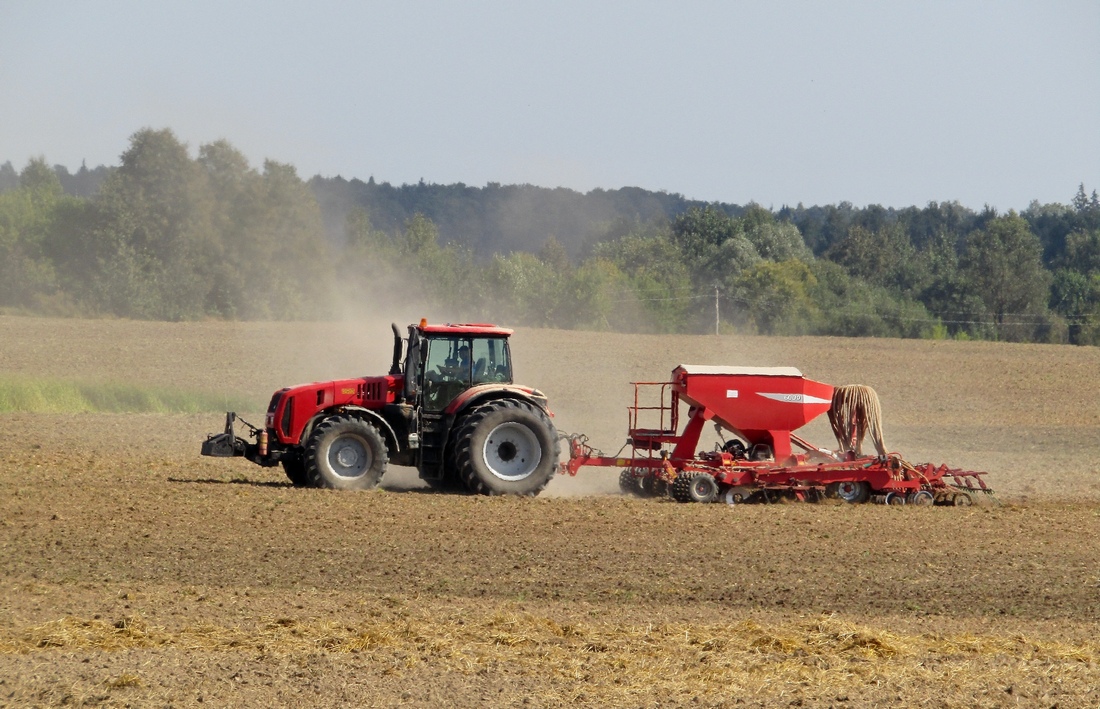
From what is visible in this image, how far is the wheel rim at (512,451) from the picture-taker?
632 inches

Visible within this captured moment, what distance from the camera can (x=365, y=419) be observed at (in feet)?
53.0

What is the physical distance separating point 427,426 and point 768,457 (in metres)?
4.74

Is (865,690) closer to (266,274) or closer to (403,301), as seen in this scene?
(403,301)

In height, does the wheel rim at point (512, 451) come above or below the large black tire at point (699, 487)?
above

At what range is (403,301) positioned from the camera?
36000 mm

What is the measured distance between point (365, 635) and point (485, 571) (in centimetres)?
268

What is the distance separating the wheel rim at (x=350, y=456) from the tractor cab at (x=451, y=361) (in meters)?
0.93

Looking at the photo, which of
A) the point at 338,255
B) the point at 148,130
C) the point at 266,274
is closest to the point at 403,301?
the point at 338,255

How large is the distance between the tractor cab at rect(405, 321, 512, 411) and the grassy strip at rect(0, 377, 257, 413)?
14349 mm

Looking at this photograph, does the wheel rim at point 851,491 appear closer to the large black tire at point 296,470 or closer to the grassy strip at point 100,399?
the large black tire at point 296,470

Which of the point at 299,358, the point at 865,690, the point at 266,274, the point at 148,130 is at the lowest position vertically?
the point at 865,690

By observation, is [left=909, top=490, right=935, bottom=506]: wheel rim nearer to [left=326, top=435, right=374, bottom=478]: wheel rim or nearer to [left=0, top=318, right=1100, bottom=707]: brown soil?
[left=0, top=318, right=1100, bottom=707]: brown soil

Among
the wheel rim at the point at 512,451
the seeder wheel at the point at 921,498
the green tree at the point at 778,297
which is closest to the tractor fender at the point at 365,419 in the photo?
the wheel rim at the point at 512,451

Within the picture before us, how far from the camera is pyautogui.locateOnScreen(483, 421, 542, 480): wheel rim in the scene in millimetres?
16047
